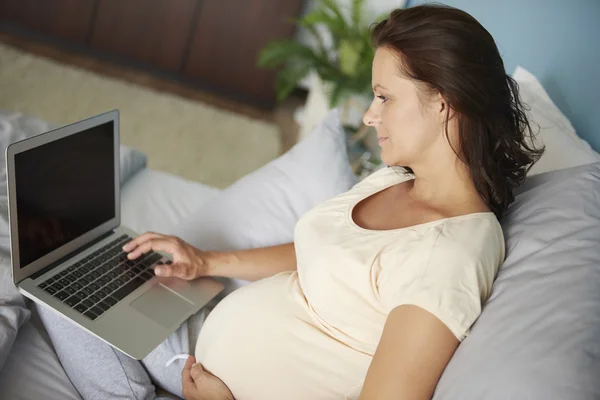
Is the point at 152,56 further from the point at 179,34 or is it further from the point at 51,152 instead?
the point at 51,152

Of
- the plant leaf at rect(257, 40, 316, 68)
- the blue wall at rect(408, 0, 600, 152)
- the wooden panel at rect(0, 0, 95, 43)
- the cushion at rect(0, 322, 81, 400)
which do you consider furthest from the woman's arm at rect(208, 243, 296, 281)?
the wooden panel at rect(0, 0, 95, 43)

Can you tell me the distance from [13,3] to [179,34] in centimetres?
115

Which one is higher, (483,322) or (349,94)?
(483,322)

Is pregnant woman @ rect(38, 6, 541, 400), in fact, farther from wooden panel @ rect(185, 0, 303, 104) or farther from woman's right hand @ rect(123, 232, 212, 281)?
wooden panel @ rect(185, 0, 303, 104)

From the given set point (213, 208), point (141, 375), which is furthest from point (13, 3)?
point (141, 375)

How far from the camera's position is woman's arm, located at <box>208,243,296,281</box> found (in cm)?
134

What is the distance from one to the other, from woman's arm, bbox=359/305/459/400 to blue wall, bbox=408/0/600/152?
763mm

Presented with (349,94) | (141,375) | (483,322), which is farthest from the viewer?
(349,94)

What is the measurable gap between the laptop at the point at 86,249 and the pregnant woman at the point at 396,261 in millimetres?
60

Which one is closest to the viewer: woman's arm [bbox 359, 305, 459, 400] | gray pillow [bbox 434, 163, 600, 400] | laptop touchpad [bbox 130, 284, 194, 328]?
gray pillow [bbox 434, 163, 600, 400]

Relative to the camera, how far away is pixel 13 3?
12.7 feet

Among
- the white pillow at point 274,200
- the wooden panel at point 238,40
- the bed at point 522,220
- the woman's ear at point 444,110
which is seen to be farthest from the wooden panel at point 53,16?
the woman's ear at point 444,110

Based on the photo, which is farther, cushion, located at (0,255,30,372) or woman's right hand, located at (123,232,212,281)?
woman's right hand, located at (123,232,212,281)

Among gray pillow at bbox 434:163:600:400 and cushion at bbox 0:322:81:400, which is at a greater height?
gray pillow at bbox 434:163:600:400
